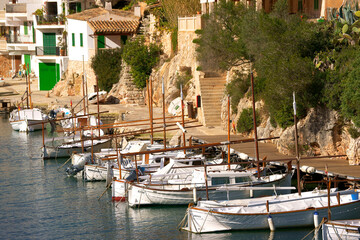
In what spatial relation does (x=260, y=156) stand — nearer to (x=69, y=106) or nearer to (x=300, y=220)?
(x=300, y=220)

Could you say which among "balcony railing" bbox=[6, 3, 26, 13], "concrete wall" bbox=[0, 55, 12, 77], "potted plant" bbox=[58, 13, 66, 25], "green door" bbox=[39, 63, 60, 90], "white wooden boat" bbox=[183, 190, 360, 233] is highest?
"balcony railing" bbox=[6, 3, 26, 13]

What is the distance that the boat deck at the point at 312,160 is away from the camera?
3397cm

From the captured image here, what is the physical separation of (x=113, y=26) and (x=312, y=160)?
37928 mm

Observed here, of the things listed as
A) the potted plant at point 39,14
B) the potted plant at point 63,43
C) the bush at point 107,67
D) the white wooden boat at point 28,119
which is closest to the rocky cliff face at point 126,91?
the bush at point 107,67

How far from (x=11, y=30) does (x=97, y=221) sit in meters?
66.6

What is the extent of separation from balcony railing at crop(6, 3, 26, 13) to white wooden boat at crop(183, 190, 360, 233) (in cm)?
6732

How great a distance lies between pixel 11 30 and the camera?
94.8 meters

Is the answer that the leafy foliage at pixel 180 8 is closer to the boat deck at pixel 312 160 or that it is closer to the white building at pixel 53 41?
the white building at pixel 53 41

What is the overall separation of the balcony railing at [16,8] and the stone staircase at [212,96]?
152 feet

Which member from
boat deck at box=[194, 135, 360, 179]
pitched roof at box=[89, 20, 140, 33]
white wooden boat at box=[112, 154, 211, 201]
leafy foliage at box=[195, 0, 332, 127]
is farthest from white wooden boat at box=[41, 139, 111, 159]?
pitched roof at box=[89, 20, 140, 33]

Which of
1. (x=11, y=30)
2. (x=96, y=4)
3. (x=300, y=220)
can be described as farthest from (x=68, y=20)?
(x=300, y=220)

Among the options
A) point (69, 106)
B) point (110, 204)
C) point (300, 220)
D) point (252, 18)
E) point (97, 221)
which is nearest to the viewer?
point (300, 220)

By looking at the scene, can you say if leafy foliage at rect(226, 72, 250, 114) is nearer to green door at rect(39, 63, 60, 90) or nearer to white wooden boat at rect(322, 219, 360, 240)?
white wooden boat at rect(322, 219, 360, 240)

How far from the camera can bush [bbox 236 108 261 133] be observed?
45241 millimetres
